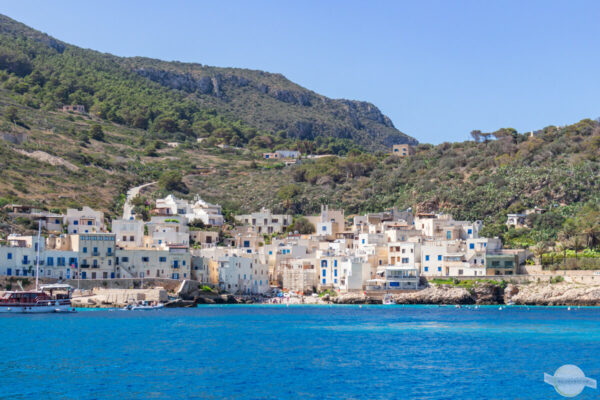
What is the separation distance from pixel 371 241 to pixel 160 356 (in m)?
47.8

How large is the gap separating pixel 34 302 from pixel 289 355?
30.0 meters

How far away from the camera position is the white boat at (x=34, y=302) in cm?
6353

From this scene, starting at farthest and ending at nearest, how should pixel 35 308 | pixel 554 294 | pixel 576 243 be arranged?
1. pixel 576 243
2. pixel 554 294
3. pixel 35 308

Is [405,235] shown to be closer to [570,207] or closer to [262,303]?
[262,303]

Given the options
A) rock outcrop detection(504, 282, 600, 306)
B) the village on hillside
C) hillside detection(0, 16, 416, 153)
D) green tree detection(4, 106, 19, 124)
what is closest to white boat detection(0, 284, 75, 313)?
the village on hillside


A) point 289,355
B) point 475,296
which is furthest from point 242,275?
point 289,355

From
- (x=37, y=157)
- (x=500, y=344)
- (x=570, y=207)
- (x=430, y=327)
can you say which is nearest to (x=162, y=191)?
(x=37, y=157)

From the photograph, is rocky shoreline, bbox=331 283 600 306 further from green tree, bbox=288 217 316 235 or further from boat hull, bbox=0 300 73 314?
boat hull, bbox=0 300 73 314

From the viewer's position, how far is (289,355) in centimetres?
4056

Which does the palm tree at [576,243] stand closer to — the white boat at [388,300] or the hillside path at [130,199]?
the white boat at [388,300]

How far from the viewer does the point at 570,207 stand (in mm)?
95812

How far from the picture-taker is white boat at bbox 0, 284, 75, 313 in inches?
2501

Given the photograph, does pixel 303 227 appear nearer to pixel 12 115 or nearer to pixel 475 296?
pixel 475 296

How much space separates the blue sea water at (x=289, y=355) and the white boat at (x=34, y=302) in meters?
2.60
